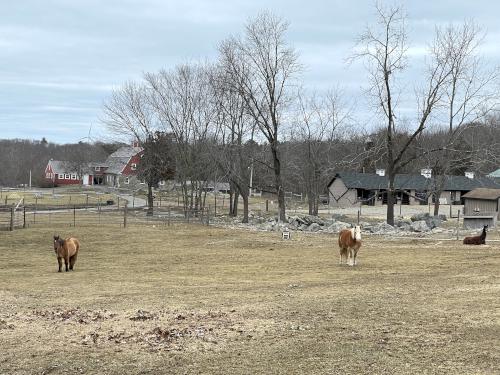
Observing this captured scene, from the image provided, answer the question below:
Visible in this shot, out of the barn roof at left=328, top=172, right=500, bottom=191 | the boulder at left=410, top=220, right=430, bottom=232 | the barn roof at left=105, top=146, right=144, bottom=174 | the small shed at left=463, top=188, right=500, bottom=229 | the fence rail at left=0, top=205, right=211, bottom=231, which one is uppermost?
the barn roof at left=105, top=146, right=144, bottom=174

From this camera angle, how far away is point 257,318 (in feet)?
30.7

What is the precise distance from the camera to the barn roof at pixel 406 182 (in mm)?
81312

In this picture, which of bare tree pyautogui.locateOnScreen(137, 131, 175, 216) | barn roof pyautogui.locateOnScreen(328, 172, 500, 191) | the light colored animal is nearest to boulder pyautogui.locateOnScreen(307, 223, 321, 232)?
the light colored animal

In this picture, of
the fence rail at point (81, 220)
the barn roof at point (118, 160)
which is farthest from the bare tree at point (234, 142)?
the barn roof at point (118, 160)

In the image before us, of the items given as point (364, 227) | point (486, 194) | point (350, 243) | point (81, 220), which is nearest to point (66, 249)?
point (350, 243)

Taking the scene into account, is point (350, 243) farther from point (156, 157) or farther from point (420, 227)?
point (156, 157)

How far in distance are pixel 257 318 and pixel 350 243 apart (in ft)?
30.7

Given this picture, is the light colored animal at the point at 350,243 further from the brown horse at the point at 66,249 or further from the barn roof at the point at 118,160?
the barn roof at the point at 118,160

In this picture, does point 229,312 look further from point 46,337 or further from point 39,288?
point 39,288

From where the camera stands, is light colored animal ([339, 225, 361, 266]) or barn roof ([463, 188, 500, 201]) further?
barn roof ([463, 188, 500, 201])

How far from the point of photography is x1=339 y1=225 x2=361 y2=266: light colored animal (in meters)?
17.9

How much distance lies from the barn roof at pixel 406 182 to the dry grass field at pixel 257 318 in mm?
61632

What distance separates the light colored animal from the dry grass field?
1.77 feet

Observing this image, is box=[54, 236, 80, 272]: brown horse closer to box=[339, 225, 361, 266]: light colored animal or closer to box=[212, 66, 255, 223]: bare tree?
box=[339, 225, 361, 266]: light colored animal
